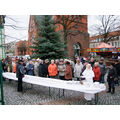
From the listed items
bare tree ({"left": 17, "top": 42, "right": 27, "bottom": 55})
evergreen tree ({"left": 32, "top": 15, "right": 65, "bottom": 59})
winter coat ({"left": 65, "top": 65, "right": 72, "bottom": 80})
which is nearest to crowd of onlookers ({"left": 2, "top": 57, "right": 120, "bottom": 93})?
winter coat ({"left": 65, "top": 65, "right": 72, "bottom": 80})

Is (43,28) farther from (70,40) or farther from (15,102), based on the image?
(70,40)

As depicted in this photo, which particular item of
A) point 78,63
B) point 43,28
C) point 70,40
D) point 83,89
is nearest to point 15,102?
point 83,89

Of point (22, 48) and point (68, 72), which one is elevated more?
point (22, 48)

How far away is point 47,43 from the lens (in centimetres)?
1316

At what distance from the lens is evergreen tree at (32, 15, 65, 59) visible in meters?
13.4

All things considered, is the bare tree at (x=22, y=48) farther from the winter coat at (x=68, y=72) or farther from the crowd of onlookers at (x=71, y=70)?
the winter coat at (x=68, y=72)

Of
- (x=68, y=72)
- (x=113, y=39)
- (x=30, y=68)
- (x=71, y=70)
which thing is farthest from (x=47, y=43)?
(x=113, y=39)

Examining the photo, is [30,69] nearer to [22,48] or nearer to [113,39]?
[113,39]

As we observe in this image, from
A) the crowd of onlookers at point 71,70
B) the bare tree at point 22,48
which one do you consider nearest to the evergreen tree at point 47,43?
the crowd of onlookers at point 71,70

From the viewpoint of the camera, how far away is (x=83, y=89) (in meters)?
5.12

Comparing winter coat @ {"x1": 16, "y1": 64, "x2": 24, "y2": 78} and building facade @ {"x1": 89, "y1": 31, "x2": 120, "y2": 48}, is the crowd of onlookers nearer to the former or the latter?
winter coat @ {"x1": 16, "y1": 64, "x2": 24, "y2": 78}

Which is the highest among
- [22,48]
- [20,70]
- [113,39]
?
[113,39]

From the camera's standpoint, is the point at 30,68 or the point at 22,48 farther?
the point at 22,48

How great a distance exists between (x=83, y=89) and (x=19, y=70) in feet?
12.1
